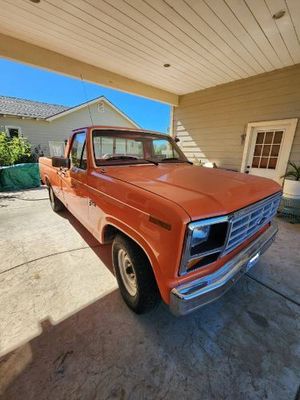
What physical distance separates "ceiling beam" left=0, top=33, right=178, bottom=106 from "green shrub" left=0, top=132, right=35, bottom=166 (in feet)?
17.3

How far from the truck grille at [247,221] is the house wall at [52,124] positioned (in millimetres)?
11673

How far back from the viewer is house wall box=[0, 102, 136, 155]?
11620 mm

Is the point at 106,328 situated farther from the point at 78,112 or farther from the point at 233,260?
the point at 78,112

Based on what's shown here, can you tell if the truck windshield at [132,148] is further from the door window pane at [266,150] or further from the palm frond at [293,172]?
the door window pane at [266,150]

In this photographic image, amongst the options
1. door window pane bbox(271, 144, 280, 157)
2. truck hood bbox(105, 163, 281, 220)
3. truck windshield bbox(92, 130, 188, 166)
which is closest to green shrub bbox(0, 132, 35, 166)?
truck windshield bbox(92, 130, 188, 166)

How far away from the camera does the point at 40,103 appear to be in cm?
1496

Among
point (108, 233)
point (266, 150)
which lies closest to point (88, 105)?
point (266, 150)

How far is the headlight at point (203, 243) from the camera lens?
49.3 inches

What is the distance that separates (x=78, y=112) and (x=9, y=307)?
45.8ft

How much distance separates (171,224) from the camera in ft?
4.09

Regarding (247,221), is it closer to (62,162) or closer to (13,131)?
(62,162)

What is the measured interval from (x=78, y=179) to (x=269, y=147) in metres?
4.94

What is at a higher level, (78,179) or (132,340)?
(78,179)

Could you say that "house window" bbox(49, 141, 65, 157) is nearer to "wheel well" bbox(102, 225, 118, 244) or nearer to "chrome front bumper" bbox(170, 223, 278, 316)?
"wheel well" bbox(102, 225, 118, 244)
